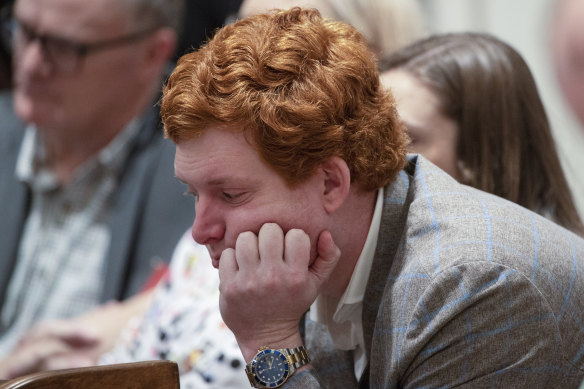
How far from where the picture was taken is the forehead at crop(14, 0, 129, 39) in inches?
119

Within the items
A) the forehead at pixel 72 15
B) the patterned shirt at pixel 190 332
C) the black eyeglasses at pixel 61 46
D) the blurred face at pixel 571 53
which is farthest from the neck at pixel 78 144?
the blurred face at pixel 571 53

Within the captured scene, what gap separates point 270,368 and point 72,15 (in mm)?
2070

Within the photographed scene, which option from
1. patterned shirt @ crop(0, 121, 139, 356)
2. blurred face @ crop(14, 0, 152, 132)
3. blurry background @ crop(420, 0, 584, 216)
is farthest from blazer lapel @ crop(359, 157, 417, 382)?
blurred face @ crop(14, 0, 152, 132)

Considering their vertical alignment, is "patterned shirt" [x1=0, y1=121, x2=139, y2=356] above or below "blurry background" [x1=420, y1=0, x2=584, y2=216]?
below

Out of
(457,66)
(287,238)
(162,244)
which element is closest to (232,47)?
(287,238)

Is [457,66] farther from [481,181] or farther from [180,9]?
[180,9]

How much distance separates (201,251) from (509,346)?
3.36 feet

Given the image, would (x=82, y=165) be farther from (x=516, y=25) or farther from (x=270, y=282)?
(x=270, y=282)

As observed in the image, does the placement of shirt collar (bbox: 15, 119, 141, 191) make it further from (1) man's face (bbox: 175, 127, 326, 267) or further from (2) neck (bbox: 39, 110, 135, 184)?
(1) man's face (bbox: 175, 127, 326, 267)

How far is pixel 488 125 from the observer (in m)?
1.97

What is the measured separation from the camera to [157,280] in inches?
101

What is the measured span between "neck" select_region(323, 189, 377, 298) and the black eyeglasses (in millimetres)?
1911

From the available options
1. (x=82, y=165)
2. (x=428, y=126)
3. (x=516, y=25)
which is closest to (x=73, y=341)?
(x=82, y=165)

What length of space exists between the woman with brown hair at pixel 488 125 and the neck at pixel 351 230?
0.48 meters
